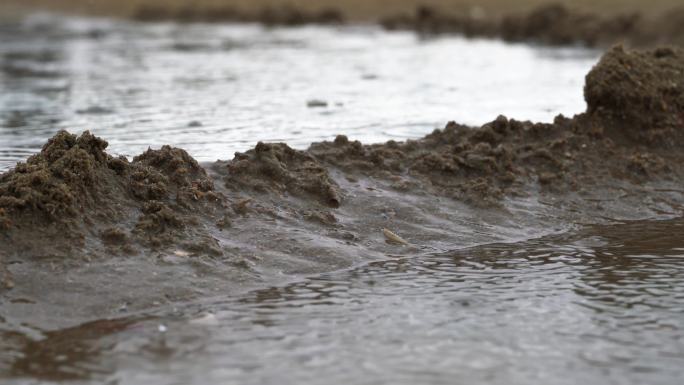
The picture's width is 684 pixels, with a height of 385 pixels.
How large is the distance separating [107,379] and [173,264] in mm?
1416

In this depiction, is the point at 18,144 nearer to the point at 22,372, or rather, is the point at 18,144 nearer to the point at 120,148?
the point at 120,148

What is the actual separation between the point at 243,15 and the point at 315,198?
29.6 metres

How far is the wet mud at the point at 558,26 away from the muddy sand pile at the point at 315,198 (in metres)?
12.4

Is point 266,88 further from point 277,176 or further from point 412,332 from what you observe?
point 412,332

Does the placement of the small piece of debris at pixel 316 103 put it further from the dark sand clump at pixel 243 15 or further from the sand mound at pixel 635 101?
the dark sand clump at pixel 243 15

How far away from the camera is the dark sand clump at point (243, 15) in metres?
32.9

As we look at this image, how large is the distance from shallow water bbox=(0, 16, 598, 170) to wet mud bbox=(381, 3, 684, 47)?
1.56 m

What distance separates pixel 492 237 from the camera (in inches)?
286

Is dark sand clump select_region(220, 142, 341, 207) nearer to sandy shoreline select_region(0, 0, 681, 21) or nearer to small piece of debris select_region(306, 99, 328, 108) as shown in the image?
small piece of debris select_region(306, 99, 328, 108)

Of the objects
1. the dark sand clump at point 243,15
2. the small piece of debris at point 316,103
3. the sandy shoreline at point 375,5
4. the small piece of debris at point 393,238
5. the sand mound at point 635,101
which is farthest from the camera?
the dark sand clump at point 243,15

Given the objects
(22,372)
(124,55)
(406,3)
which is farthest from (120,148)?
(406,3)

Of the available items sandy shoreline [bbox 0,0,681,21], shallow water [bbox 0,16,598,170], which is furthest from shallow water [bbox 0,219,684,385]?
sandy shoreline [bbox 0,0,681,21]

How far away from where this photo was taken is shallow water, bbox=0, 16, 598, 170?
1056cm

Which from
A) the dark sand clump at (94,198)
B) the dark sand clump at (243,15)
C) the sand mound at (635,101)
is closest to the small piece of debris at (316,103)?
Result: the sand mound at (635,101)
